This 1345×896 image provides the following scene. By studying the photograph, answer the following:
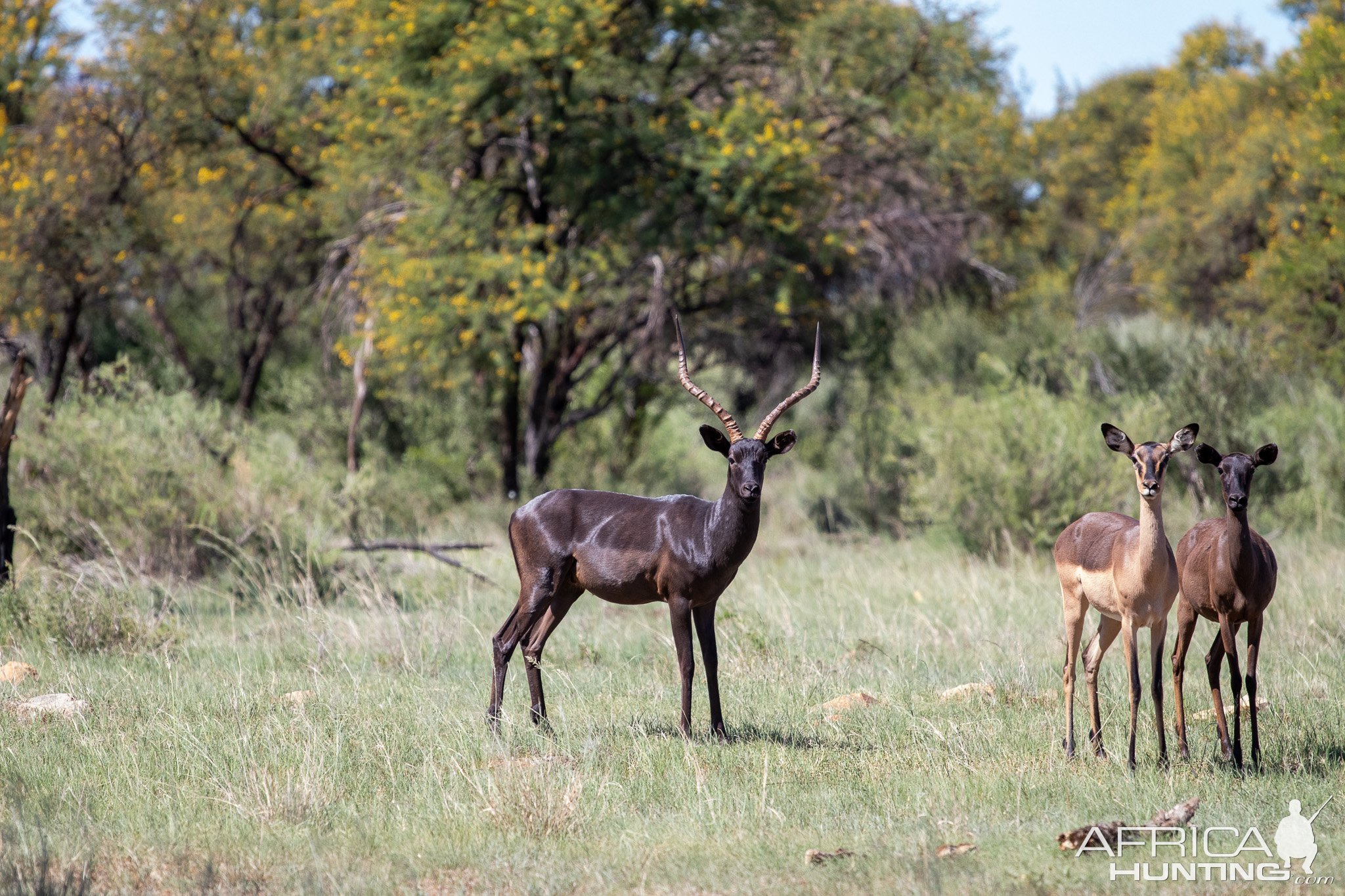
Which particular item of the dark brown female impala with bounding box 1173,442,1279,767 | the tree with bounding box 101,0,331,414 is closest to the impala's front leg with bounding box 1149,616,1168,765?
the dark brown female impala with bounding box 1173,442,1279,767

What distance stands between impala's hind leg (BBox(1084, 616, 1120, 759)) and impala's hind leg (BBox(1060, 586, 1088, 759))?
0.08 meters

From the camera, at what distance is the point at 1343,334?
1670 centimetres

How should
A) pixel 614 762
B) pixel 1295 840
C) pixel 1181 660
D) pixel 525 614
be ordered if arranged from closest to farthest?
pixel 1295 840 → pixel 614 762 → pixel 1181 660 → pixel 525 614

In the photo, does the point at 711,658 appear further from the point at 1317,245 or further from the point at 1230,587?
the point at 1317,245

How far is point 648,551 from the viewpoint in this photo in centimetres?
676

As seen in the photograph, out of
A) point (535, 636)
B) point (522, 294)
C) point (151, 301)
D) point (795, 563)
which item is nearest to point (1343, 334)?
point (795, 563)

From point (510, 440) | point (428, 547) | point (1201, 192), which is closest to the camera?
point (428, 547)

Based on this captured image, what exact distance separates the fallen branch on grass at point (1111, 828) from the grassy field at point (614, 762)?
0.30 feet

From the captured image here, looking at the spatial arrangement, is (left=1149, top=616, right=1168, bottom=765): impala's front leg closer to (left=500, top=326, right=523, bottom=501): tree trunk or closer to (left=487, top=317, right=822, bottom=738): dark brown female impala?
(left=487, top=317, right=822, bottom=738): dark brown female impala

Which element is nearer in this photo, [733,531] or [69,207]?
[733,531]

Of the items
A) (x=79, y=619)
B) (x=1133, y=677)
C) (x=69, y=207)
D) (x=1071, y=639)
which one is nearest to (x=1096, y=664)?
(x=1071, y=639)

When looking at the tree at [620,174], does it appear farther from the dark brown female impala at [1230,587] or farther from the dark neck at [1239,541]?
the dark neck at [1239,541]

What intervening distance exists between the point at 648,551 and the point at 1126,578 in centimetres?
236

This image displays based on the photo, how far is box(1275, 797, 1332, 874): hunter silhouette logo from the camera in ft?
16.0
